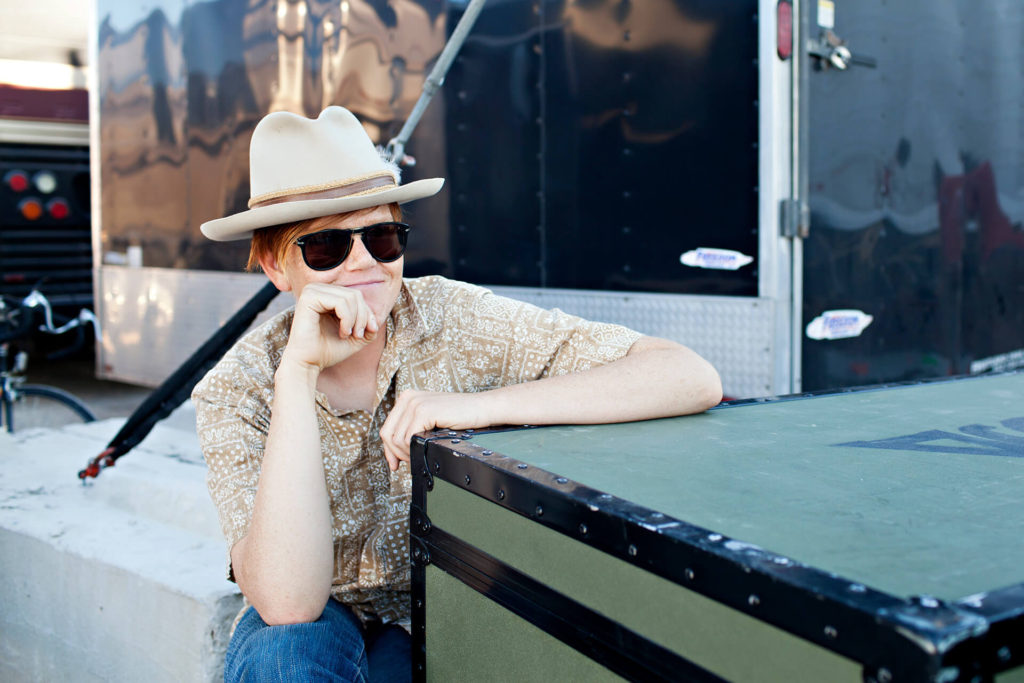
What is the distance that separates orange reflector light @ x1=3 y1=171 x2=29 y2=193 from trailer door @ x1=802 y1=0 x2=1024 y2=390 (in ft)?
18.7

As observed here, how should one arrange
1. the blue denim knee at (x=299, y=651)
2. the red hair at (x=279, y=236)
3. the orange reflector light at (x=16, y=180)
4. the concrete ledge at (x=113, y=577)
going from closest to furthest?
the blue denim knee at (x=299, y=651), the red hair at (x=279, y=236), the concrete ledge at (x=113, y=577), the orange reflector light at (x=16, y=180)

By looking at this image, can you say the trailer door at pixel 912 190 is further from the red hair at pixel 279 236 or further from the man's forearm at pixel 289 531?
the man's forearm at pixel 289 531

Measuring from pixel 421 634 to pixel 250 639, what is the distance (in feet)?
0.96

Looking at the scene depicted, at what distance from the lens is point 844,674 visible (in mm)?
768

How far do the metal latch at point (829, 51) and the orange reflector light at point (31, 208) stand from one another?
18.7 ft

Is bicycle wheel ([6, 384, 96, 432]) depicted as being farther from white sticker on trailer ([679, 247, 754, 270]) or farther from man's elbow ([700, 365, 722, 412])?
man's elbow ([700, 365, 722, 412])

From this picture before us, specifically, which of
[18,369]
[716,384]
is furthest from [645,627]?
[18,369]

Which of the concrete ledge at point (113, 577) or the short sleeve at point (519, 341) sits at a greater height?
the short sleeve at point (519, 341)

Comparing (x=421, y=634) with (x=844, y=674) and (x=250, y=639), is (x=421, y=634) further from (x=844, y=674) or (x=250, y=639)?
(x=844, y=674)

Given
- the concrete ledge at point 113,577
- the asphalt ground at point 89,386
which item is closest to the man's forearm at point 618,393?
the concrete ledge at point 113,577

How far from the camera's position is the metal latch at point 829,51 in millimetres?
2832

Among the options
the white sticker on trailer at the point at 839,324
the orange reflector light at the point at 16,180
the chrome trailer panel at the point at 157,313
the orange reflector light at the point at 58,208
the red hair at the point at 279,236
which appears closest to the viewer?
the red hair at the point at 279,236

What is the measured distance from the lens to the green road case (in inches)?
30.7

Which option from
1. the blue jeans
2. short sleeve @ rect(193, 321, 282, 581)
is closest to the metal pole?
short sleeve @ rect(193, 321, 282, 581)
